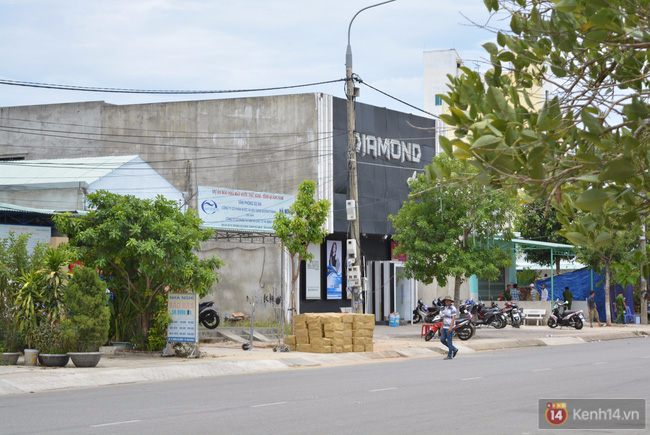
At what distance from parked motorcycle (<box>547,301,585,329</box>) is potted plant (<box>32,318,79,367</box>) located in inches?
941

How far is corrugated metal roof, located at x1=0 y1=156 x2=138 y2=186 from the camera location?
31.9m

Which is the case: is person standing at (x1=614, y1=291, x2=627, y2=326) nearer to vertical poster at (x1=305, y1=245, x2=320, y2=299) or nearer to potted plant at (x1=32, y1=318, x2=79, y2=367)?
vertical poster at (x1=305, y1=245, x2=320, y2=299)

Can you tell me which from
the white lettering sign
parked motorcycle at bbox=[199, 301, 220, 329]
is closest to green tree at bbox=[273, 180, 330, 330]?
parked motorcycle at bbox=[199, 301, 220, 329]

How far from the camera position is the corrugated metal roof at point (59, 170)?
31.9 m

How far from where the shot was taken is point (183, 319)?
20547 millimetres

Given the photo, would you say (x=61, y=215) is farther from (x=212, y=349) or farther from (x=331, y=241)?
(x=331, y=241)

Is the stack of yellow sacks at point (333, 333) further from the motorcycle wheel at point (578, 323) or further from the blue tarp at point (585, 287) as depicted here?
the blue tarp at point (585, 287)

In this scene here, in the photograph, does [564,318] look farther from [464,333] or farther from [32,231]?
[32,231]

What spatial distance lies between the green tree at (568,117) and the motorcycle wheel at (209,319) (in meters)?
22.8


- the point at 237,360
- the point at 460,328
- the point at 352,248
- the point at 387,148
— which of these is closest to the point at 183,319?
the point at 237,360

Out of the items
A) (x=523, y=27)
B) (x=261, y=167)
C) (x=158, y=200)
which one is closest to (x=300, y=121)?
(x=261, y=167)

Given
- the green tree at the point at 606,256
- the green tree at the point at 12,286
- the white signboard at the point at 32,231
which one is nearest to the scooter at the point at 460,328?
the green tree at the point at 606,256

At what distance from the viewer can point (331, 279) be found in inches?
1444

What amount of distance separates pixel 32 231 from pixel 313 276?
47.7 feet
